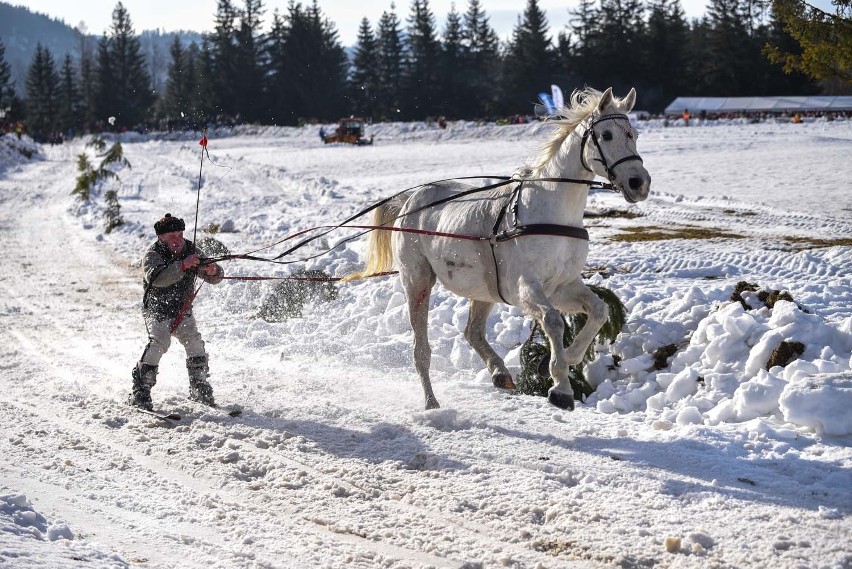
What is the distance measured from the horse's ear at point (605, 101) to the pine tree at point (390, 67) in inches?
2368

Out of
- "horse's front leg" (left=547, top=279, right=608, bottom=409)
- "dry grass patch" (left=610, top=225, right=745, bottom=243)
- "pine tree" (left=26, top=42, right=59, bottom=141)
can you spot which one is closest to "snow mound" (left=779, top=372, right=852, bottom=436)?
"horse's front leg" (left=547, top=279, right=608, bottom=409)

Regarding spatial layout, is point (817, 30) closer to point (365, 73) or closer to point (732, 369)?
point (732, 369)

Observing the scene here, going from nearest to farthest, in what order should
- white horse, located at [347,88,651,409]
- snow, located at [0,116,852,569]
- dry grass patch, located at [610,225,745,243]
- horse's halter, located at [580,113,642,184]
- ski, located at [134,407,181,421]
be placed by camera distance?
snow, located at [0,116,852,569]
horse's halter, located at [580,113,642,184]
white horse, located at [347,88,651,409]
ski, located at [134,407,181,421]
dry grass patch, located at [610,225,745,243]

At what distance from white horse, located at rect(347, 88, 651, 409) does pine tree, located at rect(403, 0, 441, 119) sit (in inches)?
2317

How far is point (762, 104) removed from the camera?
5684 cm

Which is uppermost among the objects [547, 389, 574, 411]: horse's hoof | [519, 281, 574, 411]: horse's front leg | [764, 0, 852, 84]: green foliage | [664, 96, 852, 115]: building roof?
[664, 96, 852, 115]: building roof

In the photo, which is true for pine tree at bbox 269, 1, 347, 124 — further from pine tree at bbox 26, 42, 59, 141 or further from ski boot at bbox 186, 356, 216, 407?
ski boot at bbox 186, 356, 216, 407

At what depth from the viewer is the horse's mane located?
20.7 ft

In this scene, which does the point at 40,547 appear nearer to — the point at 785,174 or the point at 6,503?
the point at 6,503

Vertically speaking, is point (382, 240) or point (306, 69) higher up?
point (306, 69)

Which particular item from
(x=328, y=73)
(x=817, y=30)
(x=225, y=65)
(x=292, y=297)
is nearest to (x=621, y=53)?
(x=328, y=73)

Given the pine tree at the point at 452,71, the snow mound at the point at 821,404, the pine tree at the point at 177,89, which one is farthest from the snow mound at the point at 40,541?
the pine tree at the point at 452,71

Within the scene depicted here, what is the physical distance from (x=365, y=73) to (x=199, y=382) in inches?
2540

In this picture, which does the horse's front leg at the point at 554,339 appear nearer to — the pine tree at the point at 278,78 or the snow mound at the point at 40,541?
the snow mound at the point at 40,541
